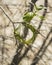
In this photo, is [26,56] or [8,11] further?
[8,11]

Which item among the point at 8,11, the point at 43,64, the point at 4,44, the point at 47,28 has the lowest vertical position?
the point at 43,64

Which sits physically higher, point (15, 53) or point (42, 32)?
point (42, 32)

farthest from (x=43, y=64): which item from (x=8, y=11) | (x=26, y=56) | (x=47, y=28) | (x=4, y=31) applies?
(x=8, y=11)

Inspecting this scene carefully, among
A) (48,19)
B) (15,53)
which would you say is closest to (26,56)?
(15,53)

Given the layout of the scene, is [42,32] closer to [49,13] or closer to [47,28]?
[47,28]

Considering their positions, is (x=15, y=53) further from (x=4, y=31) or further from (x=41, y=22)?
(x=41, y=22)

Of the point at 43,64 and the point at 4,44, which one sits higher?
the point at 4,44

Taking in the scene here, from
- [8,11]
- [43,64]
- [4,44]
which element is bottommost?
[43,64]
